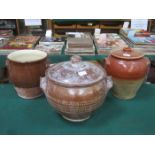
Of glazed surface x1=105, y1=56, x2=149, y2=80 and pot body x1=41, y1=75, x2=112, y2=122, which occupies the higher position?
glazed surface x1=105, y1=56, x2=149, y2=80

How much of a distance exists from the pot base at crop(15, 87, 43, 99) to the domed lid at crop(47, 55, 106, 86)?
185 mm

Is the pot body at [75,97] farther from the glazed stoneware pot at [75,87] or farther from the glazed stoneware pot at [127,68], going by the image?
the glazed stoneware pot at [127,68]

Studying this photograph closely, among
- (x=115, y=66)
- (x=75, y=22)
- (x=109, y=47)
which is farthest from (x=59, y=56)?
(x=75, y=22)

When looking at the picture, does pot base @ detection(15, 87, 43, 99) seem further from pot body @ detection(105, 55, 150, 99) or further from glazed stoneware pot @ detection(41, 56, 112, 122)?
pot body @ detection(105, 55, 150, 99)

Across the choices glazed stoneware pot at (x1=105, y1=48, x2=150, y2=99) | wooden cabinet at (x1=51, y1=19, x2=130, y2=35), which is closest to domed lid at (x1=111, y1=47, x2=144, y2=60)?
glazed stoneware pot at (x1=105, y1=48, x2=150, y2=99)

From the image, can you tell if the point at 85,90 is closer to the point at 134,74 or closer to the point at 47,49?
the point at 134,74

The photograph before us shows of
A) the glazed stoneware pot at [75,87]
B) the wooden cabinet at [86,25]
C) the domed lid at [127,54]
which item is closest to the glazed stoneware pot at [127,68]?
the domed lid at [127,54]

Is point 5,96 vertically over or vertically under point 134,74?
under

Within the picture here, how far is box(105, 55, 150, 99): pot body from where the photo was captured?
29.3 inches

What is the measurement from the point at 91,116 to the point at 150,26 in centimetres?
234

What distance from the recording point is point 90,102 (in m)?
0.62

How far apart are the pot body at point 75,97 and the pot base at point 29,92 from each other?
0.57 feet

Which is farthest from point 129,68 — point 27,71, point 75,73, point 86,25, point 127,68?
point 86,25

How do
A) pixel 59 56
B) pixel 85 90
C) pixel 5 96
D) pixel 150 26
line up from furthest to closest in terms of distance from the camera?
pixel 150 26 → pixel 59 56 → pixel 5 96 → pixel 85 90
